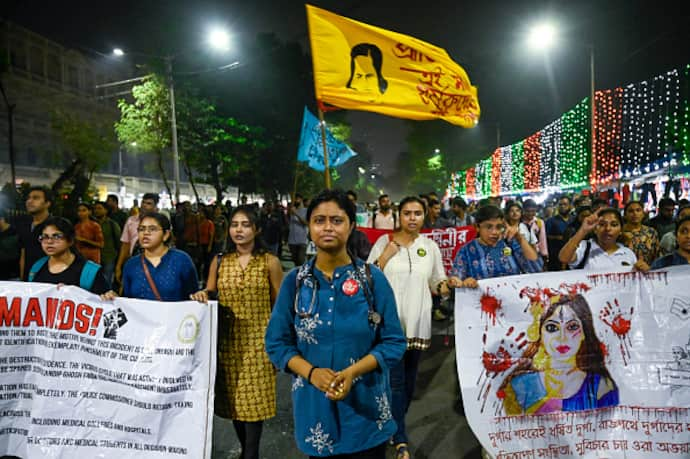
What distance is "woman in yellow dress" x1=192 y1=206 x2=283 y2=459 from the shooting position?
3.04 meters

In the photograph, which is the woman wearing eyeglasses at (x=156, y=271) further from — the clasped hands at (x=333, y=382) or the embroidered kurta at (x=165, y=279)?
the clasped hands at (x=333, y=382)

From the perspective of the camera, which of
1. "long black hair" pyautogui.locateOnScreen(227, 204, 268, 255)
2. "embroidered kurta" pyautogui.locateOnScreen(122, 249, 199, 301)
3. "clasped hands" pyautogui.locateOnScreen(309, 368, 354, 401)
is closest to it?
"clasped hands" pyautogui.locateOnScreen(309, 368, 354, 401)

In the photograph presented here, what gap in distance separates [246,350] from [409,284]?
52.3 inches

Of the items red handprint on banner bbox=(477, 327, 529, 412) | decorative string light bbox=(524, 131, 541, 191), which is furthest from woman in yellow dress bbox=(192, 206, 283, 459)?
decorative string light bbox=(524, 131, 541, 191)

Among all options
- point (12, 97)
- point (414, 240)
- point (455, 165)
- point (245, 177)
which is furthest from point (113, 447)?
point (455, 165)

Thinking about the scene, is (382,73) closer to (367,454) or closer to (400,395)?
(400,395)

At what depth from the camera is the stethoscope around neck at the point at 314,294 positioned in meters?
2.11

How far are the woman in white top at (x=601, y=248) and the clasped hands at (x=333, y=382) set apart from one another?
2565 millimetres

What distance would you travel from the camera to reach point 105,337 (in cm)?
318

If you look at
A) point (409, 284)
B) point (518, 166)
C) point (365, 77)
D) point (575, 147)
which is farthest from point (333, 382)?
point (518, 166)

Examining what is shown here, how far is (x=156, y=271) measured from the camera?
11.3ft

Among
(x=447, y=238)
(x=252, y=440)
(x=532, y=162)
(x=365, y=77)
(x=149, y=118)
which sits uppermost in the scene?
(x=149, y=118)

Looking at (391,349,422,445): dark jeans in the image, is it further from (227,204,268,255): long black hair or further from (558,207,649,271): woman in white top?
(558,207,649,271): woman in white top

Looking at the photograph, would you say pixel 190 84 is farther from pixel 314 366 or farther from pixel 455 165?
pixel 455 165
